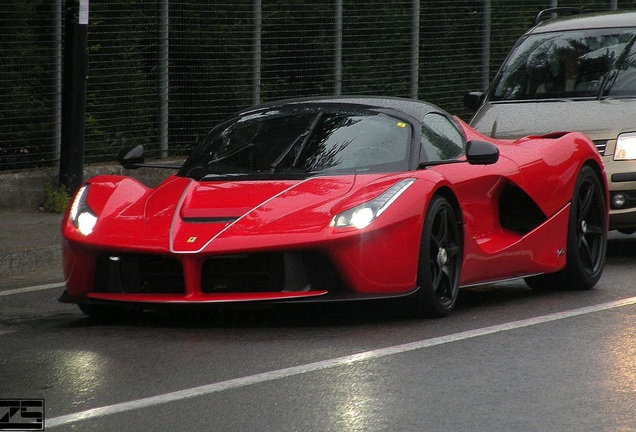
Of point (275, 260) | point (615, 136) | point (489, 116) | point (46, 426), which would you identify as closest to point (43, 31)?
point (489, 116)

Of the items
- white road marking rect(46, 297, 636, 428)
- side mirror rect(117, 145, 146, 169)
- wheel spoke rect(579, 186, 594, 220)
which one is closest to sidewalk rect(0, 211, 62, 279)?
side mirror rect(117, 145, 146, 169)

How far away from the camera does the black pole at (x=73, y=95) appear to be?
13.8 meters

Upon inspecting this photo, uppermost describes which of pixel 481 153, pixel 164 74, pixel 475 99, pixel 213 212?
pixel 164 74

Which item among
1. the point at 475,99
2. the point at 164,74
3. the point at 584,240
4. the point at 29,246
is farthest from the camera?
the point at 164,74

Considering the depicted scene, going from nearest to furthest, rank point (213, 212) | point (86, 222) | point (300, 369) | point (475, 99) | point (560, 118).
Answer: point (300, 369) → point (213, 212) → point (86, 222) → point (560, 118) → point (475, 99)

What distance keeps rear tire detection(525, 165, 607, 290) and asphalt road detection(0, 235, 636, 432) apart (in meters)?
0.25

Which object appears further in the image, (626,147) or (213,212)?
(626,147)

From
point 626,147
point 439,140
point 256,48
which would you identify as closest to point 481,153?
point 439,140

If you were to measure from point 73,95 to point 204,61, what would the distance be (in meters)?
2.71

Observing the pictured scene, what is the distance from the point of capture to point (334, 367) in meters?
A: 7.00

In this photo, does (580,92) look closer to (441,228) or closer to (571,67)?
(571,67)

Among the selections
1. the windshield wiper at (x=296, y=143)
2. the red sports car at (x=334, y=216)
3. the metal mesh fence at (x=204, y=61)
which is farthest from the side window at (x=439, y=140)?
the metal mesh fence at (x=204, y=61)

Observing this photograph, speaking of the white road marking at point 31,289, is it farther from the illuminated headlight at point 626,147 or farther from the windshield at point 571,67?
the windshield at point 571,67

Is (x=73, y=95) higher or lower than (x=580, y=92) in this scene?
lower
